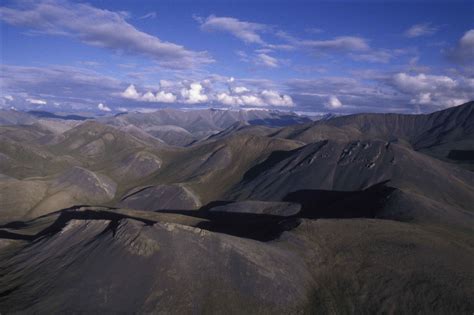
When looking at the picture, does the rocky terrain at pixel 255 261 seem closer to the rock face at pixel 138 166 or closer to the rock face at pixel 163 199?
the rock face at pixel 163 199

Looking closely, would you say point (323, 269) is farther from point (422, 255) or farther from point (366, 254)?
point (422, 255)

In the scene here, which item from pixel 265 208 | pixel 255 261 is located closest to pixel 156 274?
pixel 255 261

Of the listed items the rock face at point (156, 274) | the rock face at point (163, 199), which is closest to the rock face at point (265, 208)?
the rock face at point (163, 199)

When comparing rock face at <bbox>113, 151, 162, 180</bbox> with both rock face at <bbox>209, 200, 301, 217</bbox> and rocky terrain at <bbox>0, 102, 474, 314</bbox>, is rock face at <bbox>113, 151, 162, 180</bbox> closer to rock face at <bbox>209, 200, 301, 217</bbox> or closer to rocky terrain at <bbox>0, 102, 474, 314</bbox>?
rocky terrain at <bbox>0, 102, 474, 314</bbox>

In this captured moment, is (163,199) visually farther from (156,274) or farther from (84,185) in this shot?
(156,274)

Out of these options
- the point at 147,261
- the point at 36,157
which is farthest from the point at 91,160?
the point at 147,261

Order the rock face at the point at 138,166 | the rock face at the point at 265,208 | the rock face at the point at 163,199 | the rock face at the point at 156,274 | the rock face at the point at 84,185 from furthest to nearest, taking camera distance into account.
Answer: the rock face at the point at 138,166
the rock face at the point at 84,185
the rock face at the point at 163,199
the rock face at the point at 265,208
the rock face at the point at 156,274

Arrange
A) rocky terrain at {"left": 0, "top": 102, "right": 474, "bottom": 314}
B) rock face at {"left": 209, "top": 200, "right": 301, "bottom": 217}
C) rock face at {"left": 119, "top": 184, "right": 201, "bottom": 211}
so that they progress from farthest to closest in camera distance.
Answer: rock face at {"left": 119, "top": 184, "right": 201, "bottom": 211}
rock face at {"left": 209, "top": 200, "right": 301, "bottom": 217}
rocky terrain at {"left": 0, "top": 102, "right": 474, "bottom": 314}

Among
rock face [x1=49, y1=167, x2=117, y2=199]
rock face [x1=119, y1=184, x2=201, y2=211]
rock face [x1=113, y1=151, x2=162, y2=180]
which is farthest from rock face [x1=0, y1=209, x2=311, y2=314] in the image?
rock face [x1=113, y1=151, x2=162, y2=180]
